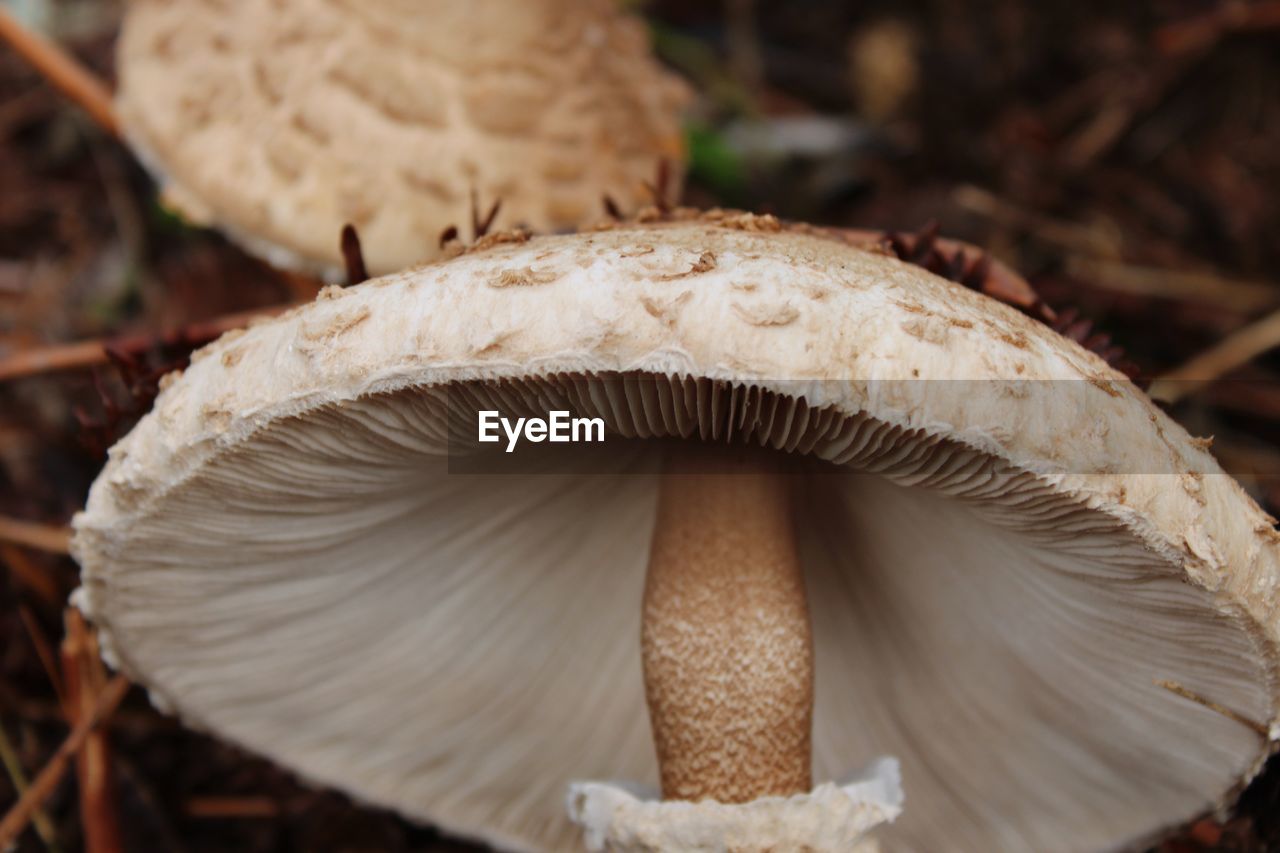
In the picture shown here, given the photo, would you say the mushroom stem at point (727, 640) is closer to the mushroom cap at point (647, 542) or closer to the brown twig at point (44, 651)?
the mushroom cap at point (647, 542)

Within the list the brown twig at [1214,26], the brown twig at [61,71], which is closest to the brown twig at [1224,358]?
the brown twig at [1214,26]

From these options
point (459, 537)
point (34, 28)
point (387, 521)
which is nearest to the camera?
point (387, 521)

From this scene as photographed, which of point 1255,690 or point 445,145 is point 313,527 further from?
point 1255,690

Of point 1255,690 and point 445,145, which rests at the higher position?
point 445,145

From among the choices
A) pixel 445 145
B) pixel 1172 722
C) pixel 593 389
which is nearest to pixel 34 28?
pixel 445 145

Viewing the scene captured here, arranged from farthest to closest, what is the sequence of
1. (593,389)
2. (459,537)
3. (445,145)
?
(445,145)
(459,537)
(593,389)

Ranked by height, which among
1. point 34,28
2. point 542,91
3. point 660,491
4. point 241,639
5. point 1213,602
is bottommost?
point 241,639
